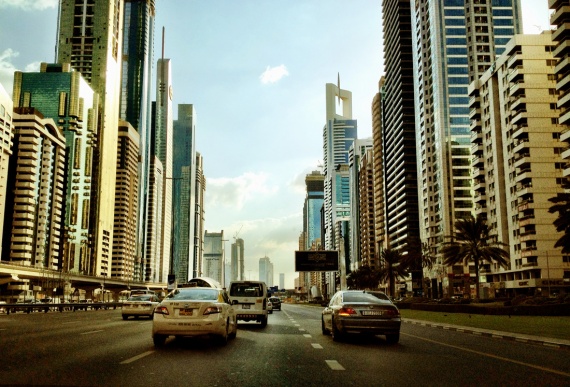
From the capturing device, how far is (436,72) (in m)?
131

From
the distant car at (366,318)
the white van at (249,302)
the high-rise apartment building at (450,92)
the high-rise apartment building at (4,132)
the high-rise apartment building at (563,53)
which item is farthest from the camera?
the high-rise apartment building at (450,92)

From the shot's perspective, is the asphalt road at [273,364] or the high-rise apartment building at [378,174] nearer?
the asphalt road at [273,364]

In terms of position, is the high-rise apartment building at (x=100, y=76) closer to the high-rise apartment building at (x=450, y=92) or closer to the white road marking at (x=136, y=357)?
the high-rise apartment building at (x=450, y=92)

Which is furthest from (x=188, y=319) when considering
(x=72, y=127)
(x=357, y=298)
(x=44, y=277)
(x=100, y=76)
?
(x=100, y=76)

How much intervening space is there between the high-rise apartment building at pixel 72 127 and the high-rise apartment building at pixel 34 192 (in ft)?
17.9

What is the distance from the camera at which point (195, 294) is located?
14828 millimetres

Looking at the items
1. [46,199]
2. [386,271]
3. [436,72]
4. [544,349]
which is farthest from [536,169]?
[46,199]

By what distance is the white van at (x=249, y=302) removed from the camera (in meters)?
24.4

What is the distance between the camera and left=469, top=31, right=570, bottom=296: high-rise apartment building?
9244 centimetres

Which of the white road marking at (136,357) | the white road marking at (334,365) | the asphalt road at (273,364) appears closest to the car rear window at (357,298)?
the asphalt road at (273,364)

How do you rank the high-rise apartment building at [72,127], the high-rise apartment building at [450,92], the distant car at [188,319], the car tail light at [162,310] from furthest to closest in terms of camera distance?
the high-rise apartment building at [72,127] < the high-rise apartment building at [450,92] < the car tail light at [162,310] < the distant car at [188,319]

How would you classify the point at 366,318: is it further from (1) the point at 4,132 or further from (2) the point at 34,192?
(2) the point at 34,192

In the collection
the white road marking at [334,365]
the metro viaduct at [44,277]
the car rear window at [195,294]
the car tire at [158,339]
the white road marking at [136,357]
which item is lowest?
the white road marking at [334,365]

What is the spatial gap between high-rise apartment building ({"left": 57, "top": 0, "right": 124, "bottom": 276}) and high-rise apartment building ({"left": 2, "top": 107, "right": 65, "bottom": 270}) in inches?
566
